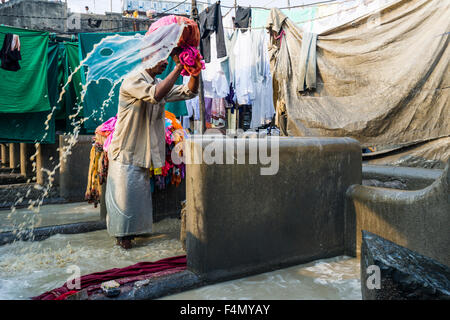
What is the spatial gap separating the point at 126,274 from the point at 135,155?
1.18 metres

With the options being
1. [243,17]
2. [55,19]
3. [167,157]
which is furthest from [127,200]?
[55,19]

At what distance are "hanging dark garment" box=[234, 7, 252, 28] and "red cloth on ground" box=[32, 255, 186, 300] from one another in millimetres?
7542

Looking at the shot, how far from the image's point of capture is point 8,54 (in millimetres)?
6465

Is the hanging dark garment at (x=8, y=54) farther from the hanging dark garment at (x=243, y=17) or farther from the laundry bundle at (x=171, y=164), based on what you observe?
the hanging dark garment at (x=243, y=17)

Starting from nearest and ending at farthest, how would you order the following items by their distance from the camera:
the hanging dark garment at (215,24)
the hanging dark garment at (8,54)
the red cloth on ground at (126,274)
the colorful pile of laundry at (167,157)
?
the red cloth on ground at (126,274) < the colorful pile of laundry at (167,157) < the hanging dark garment at (8,54) < the hanging dark garment at (215,24)

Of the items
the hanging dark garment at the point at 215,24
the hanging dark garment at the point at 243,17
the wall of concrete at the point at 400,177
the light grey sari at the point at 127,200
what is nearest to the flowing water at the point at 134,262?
the light grey sari at the point at 127,200

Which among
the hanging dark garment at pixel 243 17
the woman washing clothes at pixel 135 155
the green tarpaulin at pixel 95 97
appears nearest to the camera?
the woman washing clothes at pixel 135 155

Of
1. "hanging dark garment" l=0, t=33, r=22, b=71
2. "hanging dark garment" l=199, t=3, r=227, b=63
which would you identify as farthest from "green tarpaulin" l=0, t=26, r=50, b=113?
"hanging dark garment" l=199, t=3, r=227, b=63

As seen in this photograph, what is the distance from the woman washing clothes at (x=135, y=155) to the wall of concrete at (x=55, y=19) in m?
12.9

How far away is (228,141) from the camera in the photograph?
2.69 meters

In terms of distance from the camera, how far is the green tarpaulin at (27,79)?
258 inches

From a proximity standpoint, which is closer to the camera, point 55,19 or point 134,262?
point 134,262

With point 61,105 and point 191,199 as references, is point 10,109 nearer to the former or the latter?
point 61,105

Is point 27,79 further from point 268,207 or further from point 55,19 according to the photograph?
point 55,19
